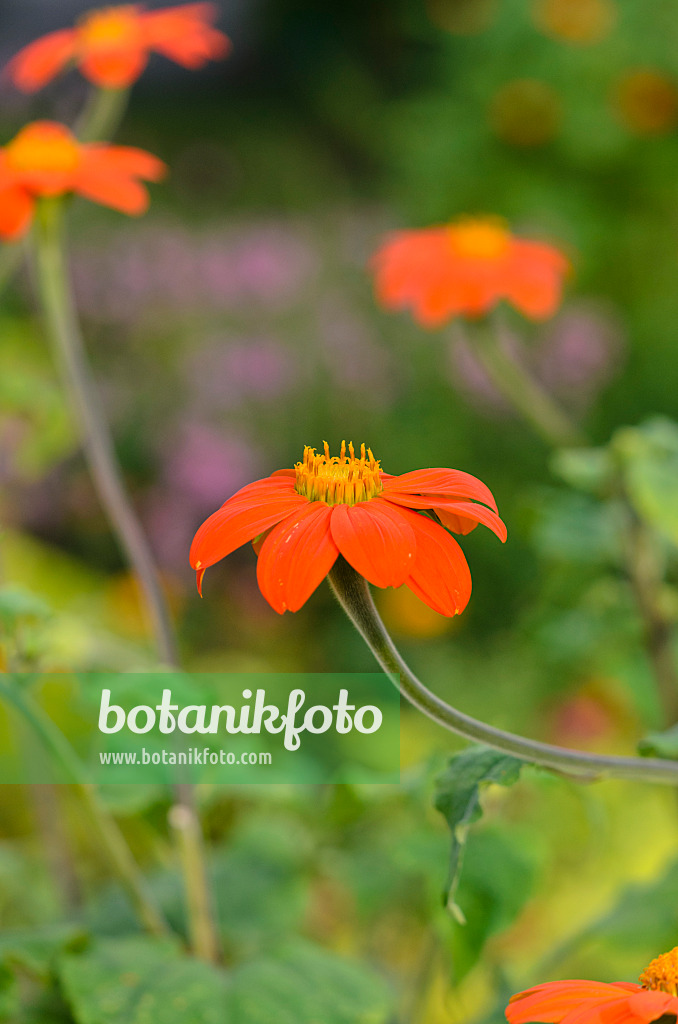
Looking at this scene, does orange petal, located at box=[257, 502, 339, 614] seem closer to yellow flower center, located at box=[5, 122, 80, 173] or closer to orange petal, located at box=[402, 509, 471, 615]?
orange petal, located at box=[402, 509, 471, 615]

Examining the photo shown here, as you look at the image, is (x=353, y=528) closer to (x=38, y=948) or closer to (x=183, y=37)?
(x=38, y=948)

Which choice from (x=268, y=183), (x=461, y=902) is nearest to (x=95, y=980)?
(x=461, y=902)

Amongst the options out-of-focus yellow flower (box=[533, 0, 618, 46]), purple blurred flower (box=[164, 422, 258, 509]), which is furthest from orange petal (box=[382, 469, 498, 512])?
out-of-focus yellow flower (box=[533, 0, 618, 46])

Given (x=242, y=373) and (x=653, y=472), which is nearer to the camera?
(x=653, y=472)

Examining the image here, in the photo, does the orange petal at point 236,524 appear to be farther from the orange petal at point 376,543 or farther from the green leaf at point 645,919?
the green leaf at point 645,919

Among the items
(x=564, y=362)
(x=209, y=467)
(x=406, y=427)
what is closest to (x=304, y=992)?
(x=209, y=467)
